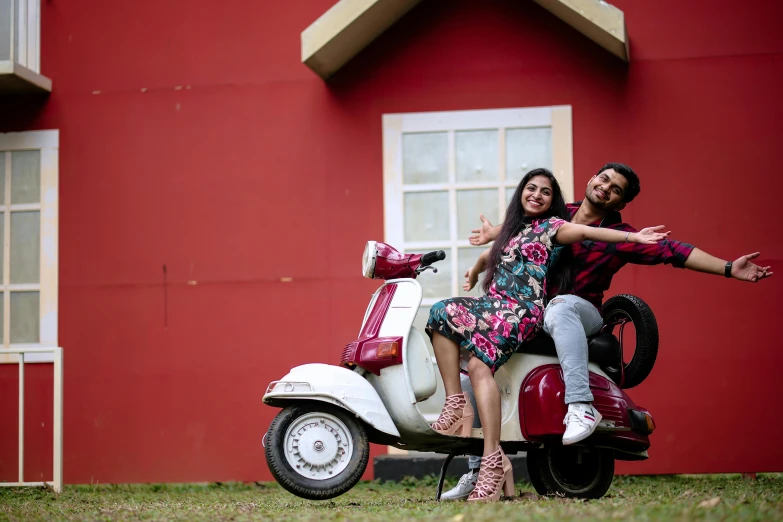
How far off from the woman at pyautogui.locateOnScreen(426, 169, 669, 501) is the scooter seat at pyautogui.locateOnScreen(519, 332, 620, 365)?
59 mm

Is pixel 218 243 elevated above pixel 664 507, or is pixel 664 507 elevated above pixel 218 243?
pixel 218 243

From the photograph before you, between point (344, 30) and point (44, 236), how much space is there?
263 centimetres

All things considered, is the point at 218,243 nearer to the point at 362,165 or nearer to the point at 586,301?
the point at 362,165

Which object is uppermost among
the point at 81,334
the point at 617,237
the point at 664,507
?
the point at 617,237

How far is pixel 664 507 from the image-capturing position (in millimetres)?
3746

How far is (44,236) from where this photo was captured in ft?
23.3

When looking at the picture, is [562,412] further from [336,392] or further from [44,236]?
[44,236]

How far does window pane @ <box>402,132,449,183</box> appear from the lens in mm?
6793

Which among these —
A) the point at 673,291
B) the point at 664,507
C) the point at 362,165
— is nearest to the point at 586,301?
the point at 664,507

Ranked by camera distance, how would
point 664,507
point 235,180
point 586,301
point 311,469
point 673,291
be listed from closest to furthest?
point 664,507, point 311,469, point 586,301, point 673,291, point 235,180

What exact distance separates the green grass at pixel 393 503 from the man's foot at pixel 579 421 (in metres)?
0.28

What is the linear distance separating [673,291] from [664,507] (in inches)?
118

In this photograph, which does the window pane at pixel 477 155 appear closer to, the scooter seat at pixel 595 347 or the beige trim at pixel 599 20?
the beige trim at pixel 599 20

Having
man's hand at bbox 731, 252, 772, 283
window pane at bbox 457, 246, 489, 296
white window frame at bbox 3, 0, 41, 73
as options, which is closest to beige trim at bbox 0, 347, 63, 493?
white window frame at bbox 3, 0, 41, 73
